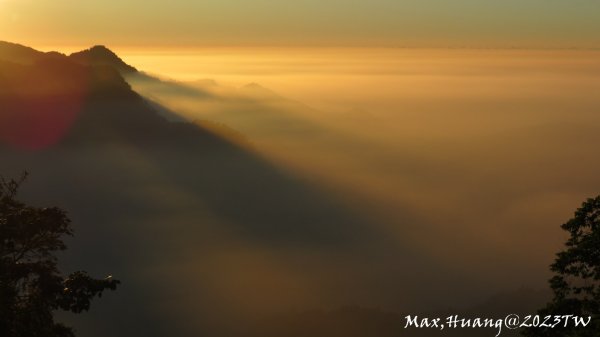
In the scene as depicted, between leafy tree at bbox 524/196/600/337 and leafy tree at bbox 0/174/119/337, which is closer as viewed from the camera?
leafy tree at bbox 0/174/119/337

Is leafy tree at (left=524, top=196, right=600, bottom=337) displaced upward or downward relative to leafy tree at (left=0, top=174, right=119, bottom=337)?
upward

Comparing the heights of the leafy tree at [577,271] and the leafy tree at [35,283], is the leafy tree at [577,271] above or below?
above

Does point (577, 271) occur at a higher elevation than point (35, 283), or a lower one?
higher

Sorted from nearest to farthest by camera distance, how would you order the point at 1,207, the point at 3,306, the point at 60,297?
the point at 3,306 < the point at 60,297 < the point at 1,207

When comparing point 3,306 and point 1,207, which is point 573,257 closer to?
point 3,306

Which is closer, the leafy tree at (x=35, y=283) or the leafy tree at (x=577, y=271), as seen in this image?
the leafy tree at (x=35, y=283)

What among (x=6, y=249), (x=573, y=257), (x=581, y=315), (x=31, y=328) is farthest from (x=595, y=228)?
(x=6, y=249)

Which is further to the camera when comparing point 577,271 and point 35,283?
point 577,271

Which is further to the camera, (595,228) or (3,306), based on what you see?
(595,228)
